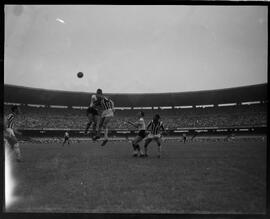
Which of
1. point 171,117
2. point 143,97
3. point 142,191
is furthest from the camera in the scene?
point 171,117

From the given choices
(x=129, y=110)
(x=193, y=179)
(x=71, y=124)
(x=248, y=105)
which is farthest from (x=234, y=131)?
(x=193, y=179)

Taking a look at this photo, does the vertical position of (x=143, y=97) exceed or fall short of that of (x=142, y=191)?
it exceeds it

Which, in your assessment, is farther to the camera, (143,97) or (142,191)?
(143,97)

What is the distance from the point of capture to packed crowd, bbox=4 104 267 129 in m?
41.8

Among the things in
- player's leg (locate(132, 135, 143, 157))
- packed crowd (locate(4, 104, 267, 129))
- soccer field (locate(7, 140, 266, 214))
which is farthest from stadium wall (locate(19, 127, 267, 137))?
soccer field (locate(7, 140, 266, 214))

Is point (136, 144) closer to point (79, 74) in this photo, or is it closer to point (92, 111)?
point (92, 111)

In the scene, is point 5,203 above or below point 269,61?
below

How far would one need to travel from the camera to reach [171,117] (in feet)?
157

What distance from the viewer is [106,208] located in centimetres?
491

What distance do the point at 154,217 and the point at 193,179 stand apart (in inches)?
99.3

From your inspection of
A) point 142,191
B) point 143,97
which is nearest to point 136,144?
point 142,191

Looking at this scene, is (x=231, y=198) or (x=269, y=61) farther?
(x=231, y=198)

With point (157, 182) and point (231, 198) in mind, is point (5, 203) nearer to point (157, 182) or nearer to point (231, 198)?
point (157, 182)

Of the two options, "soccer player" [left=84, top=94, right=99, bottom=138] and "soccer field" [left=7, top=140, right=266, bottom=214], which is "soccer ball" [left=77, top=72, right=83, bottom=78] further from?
"soccer field" [left=7, top=140, right=266, bottom=214]
